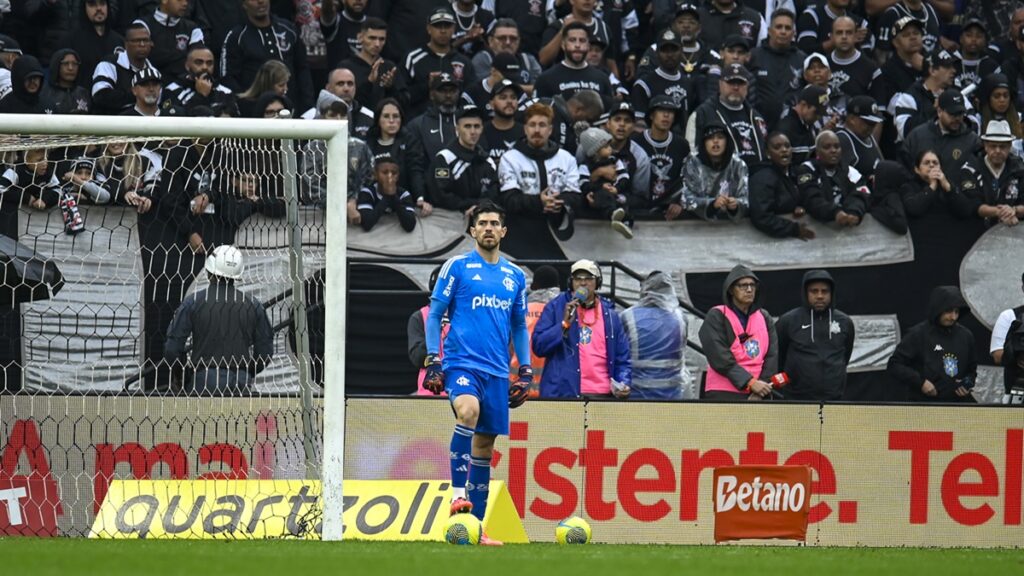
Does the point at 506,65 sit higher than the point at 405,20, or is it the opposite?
the point at 405,20

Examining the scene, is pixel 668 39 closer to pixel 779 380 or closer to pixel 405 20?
pixel 405 20

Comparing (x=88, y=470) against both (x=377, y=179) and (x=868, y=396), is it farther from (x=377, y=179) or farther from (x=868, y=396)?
(x=868, y=396)

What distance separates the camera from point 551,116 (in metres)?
14.1

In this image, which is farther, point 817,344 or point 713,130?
point 713,130

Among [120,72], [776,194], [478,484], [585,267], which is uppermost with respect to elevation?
[120,72]

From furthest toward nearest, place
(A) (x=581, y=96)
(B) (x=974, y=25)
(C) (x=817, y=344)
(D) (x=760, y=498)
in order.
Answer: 1. (B) (x=974, y=25)
2. (A) (x=581, y=96)
3. (C) (x=817, y=344)
4. (D) (x=760, y=498)

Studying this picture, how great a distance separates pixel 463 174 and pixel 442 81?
1.10 metres

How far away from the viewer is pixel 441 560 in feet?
25.9

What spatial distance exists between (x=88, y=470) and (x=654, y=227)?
5.75 meters

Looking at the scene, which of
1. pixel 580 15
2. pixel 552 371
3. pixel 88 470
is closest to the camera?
pixel 88 470

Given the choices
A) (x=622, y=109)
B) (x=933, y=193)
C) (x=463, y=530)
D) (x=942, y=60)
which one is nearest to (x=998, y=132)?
(x=933, y=193)

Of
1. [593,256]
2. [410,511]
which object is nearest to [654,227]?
[593,256]

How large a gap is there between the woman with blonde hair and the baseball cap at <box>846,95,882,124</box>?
559cm

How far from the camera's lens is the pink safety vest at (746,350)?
42.2 ft
